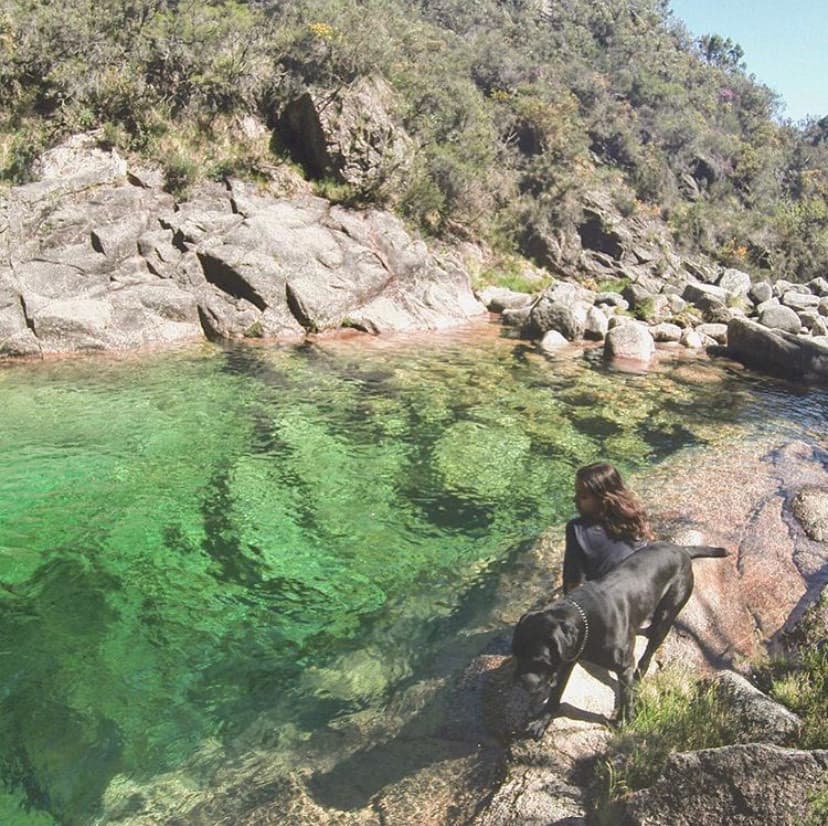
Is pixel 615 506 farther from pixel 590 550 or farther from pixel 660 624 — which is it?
pixel 660 624

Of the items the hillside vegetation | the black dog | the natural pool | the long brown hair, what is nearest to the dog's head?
the black dog

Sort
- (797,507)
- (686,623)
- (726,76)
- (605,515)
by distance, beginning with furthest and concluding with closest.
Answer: (726,76) < (797,507) < (686,623) < (605,515)

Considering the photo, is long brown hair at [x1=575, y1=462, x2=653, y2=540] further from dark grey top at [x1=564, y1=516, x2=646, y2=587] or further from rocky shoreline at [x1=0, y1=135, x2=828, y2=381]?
rocky shoreline at [x1=0, y1=135, x2=828, y2=381]

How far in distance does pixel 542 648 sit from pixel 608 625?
0.47 meters

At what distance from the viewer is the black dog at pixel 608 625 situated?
140 inches

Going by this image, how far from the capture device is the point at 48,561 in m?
5.90

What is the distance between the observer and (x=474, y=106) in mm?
27500

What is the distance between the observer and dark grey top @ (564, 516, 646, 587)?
14.1 ft

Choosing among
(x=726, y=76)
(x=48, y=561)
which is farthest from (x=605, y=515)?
(x=726, y=76)

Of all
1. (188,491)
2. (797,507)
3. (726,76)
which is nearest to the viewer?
(797,507)

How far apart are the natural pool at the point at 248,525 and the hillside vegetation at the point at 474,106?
889cm

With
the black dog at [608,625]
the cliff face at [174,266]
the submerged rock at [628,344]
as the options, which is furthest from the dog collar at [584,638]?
the submerged rock at [628,344]

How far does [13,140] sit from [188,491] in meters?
13.4

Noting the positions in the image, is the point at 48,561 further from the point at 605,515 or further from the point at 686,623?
the point at 686,623
